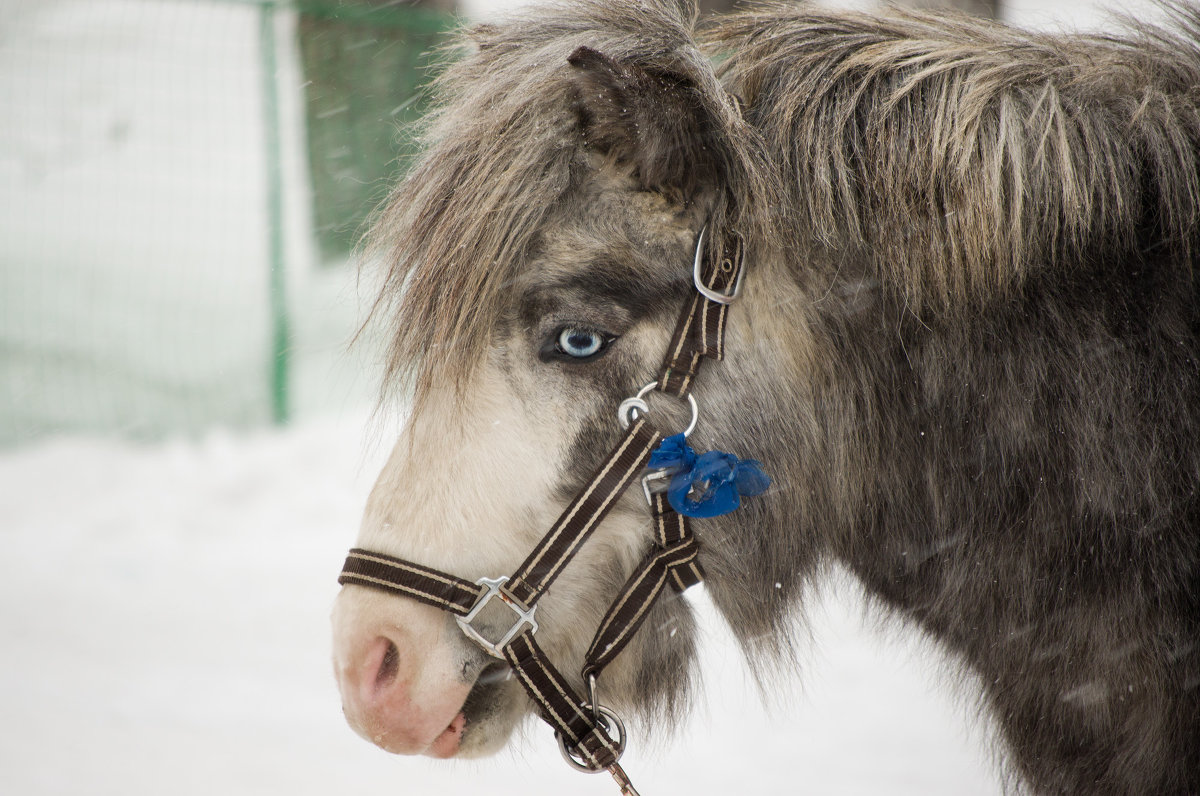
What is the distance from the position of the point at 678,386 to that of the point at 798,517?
0.35 m

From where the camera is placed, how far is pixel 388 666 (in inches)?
58.1

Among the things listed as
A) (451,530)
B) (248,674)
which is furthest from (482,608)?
(248,674)

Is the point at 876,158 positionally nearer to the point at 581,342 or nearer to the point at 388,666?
the point at 581,342

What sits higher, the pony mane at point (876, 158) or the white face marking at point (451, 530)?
the pony mane at point (876, 158)

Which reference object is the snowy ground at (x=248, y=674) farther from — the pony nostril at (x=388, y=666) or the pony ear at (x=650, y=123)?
the pony ear at (x=650, y=123)

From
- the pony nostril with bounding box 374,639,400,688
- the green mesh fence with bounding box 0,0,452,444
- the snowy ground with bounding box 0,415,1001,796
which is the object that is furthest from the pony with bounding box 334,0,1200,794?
the green mesh fence with bounding box 0,0,452,444

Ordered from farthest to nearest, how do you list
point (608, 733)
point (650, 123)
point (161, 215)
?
point (161, 215), point (608, 733), point (650, 123)

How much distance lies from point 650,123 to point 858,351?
0.54 m

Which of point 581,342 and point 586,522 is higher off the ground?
point 581,342

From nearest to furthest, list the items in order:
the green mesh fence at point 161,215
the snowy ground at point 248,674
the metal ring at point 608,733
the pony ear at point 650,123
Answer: the pony ear at point 650,123, the metal ring at point 608,733, the snowy ground at point 248,674, the green mesh fence at point 161,215

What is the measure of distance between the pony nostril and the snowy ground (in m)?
0.55

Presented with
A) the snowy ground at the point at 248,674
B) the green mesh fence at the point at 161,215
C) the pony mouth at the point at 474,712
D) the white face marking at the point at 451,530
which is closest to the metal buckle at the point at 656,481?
the white face marking at the point at 451,530

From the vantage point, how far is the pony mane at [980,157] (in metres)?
1.38

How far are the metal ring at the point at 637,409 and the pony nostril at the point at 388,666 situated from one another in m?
0.57
